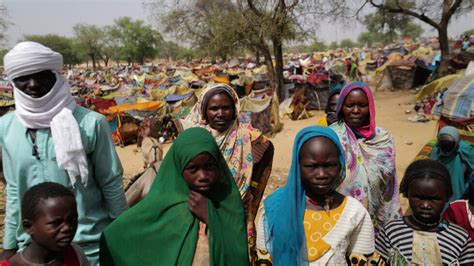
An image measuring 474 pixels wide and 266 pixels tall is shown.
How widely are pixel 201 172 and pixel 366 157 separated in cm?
135

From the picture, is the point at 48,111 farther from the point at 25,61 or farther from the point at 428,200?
the point at 428,200

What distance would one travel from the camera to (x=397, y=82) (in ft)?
52.0

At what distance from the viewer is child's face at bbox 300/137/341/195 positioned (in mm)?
1555

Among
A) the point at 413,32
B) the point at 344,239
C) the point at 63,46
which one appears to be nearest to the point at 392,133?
the point at 344,239

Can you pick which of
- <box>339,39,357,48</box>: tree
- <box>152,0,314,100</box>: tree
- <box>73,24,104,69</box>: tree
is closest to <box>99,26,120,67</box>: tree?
<box>73,24,104,69</box>: tree

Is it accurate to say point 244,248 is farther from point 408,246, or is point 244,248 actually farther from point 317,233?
point 408,246

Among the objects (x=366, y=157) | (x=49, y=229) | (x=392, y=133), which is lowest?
(x=392, y=133)

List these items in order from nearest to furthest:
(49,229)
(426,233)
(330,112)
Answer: (49,229) → (426,233) → (330,112)

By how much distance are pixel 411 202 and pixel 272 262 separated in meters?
0.77

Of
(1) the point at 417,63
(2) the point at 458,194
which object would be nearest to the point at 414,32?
(1) the point at 417,63

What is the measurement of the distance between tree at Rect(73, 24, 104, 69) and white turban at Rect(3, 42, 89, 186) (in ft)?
206

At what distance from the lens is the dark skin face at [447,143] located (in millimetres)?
3178

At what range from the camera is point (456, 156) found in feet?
10.5

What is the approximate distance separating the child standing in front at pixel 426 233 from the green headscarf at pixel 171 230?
79 centimetres
